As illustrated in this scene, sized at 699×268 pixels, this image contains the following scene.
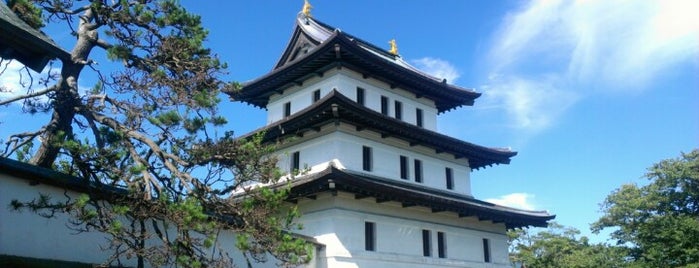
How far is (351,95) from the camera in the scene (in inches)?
854

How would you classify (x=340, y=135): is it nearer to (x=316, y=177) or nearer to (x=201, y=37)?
(x=316, y=177)

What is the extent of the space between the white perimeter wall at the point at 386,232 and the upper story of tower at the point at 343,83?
4649 millimetres

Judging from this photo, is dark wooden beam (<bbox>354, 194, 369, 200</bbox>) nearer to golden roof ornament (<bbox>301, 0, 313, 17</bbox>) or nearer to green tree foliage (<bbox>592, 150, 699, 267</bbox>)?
golden roof ornament (<bbox>301, 0, 313, 17</bbox>)

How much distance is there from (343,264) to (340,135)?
4850 mm

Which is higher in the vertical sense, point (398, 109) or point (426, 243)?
point (398, 109)

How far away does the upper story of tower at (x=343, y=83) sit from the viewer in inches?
846

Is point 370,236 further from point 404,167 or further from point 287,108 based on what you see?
point 287,108

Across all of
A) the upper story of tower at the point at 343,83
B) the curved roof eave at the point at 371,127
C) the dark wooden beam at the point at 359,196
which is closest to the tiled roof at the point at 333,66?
the upper story of tower at the point at 343,83

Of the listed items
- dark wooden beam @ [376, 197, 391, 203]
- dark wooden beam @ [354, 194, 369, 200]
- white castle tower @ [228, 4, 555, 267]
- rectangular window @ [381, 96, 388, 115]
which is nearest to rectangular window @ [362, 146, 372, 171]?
white castle tower @ [228, 4, 555, 267]

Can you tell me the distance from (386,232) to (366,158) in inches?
120

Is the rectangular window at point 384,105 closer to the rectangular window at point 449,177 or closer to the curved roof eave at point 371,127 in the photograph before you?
the curved roof eave at point 371,127

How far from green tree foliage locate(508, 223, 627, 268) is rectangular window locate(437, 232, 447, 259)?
17518 millimetres

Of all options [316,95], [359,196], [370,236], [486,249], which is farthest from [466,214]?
[316,95]

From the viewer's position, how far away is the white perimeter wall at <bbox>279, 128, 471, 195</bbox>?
65.0 feet
